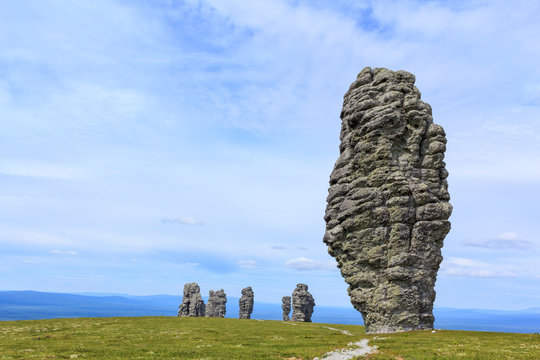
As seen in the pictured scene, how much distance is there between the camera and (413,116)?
2159 inches

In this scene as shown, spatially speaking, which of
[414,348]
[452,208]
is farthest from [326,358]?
[452,208]

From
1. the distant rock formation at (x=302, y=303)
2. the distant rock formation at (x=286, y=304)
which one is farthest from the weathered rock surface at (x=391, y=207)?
the distant rock formation at (x=286, y=304)

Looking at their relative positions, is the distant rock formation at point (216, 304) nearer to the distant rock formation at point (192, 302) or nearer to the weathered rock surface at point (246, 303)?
the weathered rock surface at point (246, 303)

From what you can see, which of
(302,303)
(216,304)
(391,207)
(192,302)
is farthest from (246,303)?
(391,207)

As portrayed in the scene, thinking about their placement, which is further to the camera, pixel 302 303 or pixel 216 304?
pixel 216 304

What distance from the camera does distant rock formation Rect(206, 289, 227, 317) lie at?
132 m

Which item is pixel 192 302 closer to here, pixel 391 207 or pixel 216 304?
pixel 216 304

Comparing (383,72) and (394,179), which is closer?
(394,179)

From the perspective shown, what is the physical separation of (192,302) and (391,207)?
298 ft

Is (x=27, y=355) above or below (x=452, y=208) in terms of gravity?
below

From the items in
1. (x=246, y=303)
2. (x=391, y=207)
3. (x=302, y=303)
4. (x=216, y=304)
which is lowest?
(x=216, y=304)

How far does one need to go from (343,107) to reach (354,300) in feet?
101

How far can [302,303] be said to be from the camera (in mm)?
112188

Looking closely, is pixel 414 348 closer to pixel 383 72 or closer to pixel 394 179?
pixel 394 179
